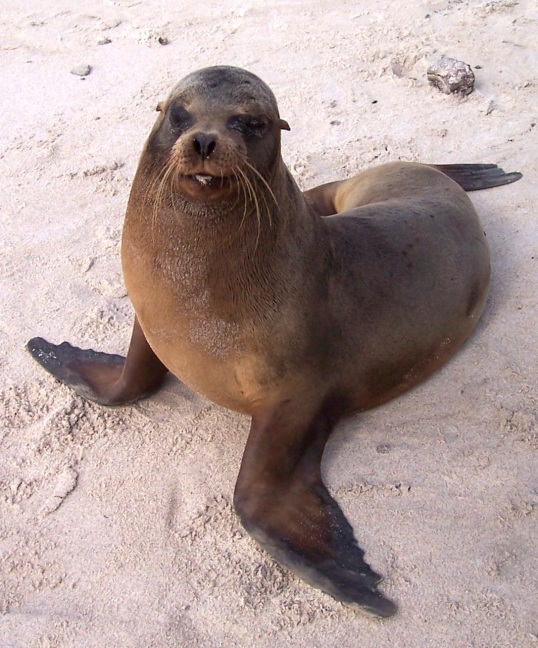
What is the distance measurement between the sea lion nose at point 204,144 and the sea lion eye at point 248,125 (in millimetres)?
212

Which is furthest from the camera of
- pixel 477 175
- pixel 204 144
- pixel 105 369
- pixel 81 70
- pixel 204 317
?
pixel 81 70

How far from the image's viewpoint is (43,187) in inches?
206

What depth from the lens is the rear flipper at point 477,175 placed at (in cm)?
495

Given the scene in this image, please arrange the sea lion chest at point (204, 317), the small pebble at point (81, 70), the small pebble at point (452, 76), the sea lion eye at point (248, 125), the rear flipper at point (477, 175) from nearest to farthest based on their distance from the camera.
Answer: the sea lion eye at point (248, 125)
the sea lion chest at point (204, 317)
the rear flipper at point (477, 175)
the small pebble at point (452, 76)
the small pebble at point (81, 70)

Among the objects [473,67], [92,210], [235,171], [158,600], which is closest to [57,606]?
[158,600]

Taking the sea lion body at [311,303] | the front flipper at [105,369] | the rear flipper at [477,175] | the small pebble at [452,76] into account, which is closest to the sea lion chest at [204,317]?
the sea lion body at [311,303]

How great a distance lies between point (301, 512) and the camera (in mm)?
3023

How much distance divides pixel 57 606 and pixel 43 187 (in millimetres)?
3156

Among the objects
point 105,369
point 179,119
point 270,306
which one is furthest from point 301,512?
point 179,119

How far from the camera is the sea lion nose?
2.67 metres

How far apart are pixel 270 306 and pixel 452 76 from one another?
344 cm

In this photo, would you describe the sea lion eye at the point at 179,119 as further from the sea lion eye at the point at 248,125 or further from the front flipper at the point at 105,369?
the front flipper at the point at 105,369

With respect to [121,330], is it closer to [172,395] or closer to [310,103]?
[172,395]

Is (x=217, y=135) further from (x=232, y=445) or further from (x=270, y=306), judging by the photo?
(x=232, y=445)
